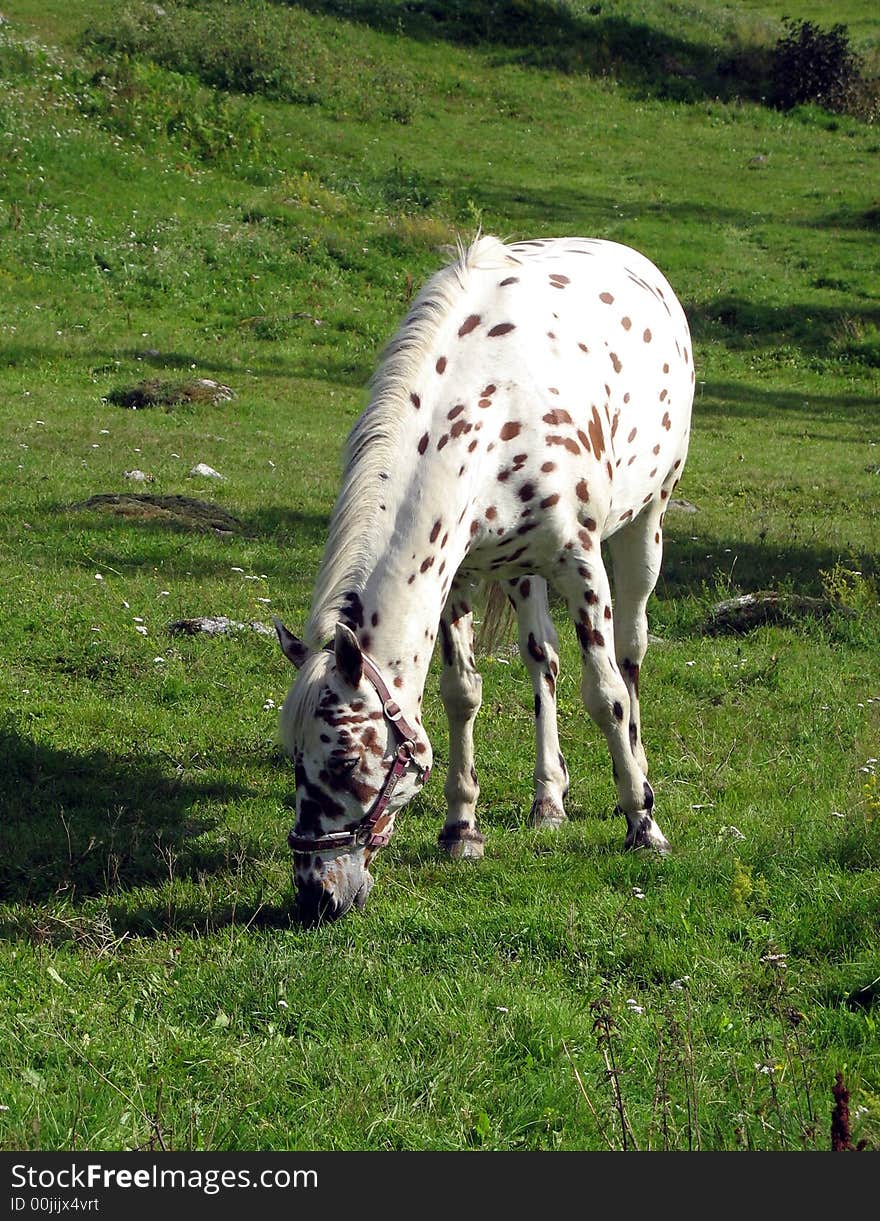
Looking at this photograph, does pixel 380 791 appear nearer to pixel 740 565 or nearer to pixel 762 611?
pixel 762 611

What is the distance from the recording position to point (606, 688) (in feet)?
19.0

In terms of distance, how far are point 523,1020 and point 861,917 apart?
1.49m

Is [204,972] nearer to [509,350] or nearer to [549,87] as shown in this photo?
[509,350]

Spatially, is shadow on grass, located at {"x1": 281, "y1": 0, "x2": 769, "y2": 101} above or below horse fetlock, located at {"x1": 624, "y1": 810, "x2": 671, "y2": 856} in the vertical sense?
above

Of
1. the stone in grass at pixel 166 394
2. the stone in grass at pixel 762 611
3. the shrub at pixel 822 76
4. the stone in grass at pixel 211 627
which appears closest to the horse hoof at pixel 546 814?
the stone in grass at pixel 211 627

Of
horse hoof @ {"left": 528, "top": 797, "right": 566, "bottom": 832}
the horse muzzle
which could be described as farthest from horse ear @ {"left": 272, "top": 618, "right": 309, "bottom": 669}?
horse hoof @ {"left": 528, "top": 797, "right": 566, "bottom": 832}

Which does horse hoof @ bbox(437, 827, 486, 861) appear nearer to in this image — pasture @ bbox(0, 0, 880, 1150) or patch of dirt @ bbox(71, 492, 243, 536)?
pasture @ bbox(0, 0, 880, 1150)

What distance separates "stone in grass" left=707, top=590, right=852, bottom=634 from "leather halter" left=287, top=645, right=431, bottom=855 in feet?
16.3

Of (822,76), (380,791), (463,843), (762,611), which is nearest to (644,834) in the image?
(463,843)

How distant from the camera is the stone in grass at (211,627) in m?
8.28

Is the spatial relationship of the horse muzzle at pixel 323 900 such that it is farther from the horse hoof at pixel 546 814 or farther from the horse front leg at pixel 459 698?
the horse hoof at pixel 546 814

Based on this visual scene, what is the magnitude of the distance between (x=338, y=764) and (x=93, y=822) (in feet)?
6.17

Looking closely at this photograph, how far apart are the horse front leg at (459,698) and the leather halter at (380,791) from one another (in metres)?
1.26

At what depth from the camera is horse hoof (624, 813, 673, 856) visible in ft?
18.6
